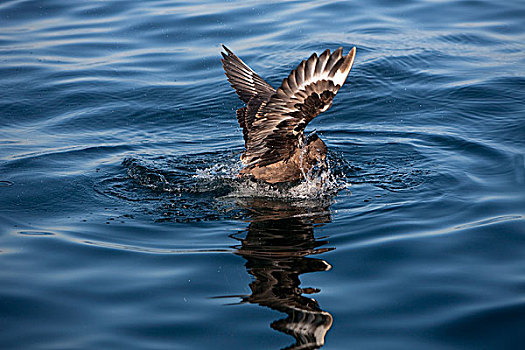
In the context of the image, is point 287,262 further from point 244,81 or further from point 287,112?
point 244,81

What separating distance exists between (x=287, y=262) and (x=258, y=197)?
4.83 feet

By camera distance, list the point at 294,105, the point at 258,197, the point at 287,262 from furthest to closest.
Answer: the point at 258,197, the point at 294,105, the point at 287,262

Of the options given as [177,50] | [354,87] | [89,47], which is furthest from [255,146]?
[89,47]

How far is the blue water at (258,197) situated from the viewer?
4074 millimetres

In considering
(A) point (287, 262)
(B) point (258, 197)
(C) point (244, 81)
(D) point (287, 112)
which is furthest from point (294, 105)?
(C) point (244, 81)

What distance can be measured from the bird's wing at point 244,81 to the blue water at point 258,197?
67 centimetres

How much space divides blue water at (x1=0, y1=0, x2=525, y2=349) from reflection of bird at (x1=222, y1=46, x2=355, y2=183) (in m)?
0.29

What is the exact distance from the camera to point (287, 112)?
18.1ft

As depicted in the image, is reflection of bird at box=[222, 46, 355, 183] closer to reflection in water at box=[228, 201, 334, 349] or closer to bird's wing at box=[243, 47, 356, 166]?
bird's wing at box=[243, 47, 356, 166]

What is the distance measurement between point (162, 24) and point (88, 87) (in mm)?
3038

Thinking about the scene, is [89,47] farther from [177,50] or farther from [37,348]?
[37,348]

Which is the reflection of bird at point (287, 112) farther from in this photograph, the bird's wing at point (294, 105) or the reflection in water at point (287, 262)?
the reflection in water at point (287, 262)

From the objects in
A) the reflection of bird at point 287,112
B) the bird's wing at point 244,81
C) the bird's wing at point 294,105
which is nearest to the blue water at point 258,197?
the reflection of bird at point 287,112

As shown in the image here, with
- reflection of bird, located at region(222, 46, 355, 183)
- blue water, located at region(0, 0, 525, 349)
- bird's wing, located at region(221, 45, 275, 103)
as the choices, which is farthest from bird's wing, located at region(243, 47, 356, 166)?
bird's wing, located at region(221, 45, 275, 103)
